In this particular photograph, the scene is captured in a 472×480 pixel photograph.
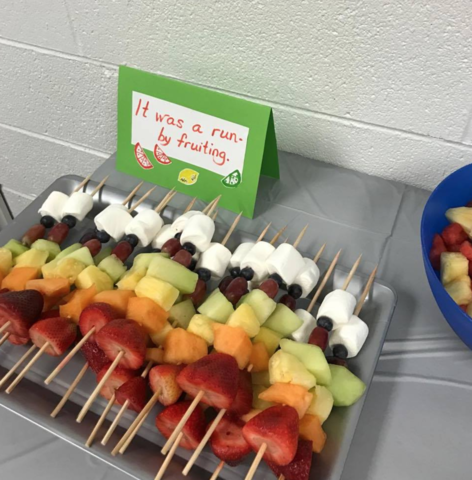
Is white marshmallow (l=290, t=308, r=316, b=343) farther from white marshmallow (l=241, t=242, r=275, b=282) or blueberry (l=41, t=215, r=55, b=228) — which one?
blueberry (l=41, t=215, r=55, b=228)

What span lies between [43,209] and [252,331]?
2.36 ft

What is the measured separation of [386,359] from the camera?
1083 millimetres

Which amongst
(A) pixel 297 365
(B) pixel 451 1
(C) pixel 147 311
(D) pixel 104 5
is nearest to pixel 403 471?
(A) pixel 297 365

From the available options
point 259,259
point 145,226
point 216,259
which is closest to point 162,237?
point 145,226

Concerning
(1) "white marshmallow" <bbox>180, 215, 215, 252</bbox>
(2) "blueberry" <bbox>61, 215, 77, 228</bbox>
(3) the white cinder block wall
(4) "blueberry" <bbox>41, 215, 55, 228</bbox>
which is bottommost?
(4) "blueberry" <bbox>41, 215, 55, 228</bbox>

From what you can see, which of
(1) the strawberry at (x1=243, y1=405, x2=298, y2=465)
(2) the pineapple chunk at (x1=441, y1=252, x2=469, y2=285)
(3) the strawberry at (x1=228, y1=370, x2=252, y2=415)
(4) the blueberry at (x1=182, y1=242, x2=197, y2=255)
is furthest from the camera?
(4) the blueberry at (x1=182, y1=242, x2=197, y2=255)

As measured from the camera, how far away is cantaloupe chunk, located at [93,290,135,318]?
Result: 3.49 feet

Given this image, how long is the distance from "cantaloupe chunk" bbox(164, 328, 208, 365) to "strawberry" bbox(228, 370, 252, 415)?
0.10 m

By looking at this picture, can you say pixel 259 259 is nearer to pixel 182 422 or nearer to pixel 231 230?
pixel 231 230

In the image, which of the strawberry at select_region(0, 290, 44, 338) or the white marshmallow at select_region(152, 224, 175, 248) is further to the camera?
the white marshmallow at select_region(152, 224, 175, 248)

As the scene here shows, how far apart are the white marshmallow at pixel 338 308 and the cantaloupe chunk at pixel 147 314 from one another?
351 millimetres

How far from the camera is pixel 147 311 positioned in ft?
3.36

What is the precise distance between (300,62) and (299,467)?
1025 mm

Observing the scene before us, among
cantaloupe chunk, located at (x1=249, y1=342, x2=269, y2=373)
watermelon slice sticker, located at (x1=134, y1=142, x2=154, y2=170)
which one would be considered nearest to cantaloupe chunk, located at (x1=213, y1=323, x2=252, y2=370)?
cantaloupe chunk, located at (x1=249, y1=342, x2=269, y2=373)
